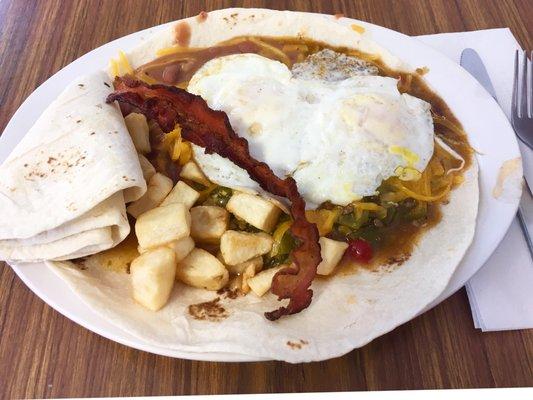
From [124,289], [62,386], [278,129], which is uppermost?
[278,129]

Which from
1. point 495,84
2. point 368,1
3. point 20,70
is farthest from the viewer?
point 368,1

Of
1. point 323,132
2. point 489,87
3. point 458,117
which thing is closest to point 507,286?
point 458,117

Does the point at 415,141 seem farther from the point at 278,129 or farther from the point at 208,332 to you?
the point at 208,332

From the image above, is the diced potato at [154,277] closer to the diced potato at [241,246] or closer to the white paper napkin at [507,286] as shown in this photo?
the diced potato at [241,246]

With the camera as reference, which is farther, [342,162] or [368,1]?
[368,1]

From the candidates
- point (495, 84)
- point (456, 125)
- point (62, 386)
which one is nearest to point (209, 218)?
point (62, 386)

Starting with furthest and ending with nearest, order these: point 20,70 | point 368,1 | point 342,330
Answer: point 368,1, point 20,70, point 342,330

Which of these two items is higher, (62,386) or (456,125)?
(456,125)
